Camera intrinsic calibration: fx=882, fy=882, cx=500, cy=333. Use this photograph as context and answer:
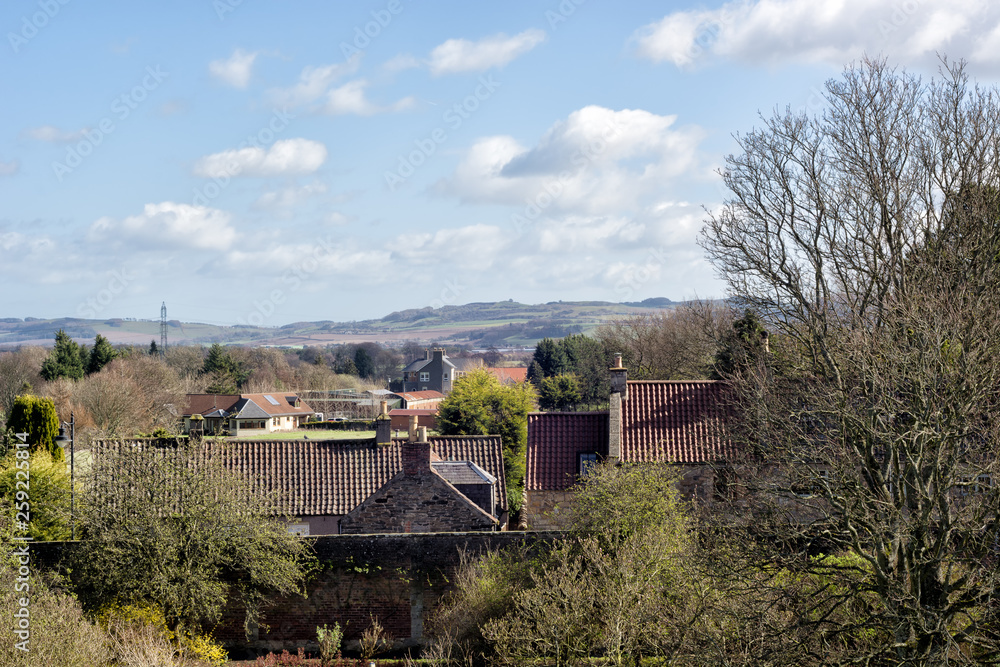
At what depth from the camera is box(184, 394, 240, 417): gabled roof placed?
71625 millimetres

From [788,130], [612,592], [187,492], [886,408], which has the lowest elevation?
[612,592]

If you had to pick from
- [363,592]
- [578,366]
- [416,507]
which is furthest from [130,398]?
[578,366]

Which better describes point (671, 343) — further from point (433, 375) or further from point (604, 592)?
point (433, 375)

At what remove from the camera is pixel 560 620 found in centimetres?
1586

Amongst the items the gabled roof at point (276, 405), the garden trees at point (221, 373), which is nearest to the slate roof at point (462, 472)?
the gabled roof at point (276, 405)

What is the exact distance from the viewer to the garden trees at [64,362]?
73250 millimetres

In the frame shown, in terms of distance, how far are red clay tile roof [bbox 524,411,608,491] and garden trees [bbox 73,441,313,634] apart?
8.02 m

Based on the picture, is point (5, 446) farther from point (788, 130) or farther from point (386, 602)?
point (788, 130)

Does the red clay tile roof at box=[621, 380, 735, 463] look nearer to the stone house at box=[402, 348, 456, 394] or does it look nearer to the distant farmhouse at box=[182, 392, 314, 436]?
the distant farmhouse at box=[182, 392, 314, 436]

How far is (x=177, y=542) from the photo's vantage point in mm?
19938

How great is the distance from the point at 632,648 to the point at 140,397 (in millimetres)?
52273

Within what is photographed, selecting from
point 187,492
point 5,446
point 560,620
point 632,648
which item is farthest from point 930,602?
point 5,446

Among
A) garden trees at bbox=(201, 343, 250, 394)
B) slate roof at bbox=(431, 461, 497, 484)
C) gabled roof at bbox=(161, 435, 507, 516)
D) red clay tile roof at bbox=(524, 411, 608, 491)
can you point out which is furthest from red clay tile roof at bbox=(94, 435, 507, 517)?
garden trees at bbox=(201, 343, 250, 394)

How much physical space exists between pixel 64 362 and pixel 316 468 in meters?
56.3
